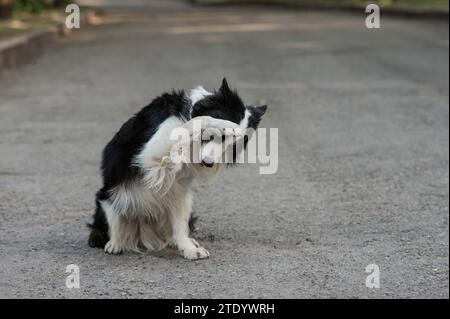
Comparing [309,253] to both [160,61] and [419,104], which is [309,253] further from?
[160,61]

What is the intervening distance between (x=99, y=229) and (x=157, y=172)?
74 cm

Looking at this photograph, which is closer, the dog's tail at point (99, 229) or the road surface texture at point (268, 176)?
the road surface texture at point (268, 176)

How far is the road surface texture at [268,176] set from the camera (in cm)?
510

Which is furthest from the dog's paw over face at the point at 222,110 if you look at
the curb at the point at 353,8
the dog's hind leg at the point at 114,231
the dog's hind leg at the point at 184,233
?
the curb at the point at 353,8

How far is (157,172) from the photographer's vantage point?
196 inches

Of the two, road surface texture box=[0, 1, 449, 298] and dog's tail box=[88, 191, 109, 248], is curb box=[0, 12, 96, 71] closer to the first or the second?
road surface texture box=[0, 1, 449, 298]

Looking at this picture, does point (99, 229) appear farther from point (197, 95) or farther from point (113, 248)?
point (197, 95)

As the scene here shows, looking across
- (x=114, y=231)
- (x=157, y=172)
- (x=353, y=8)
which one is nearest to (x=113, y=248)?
(x=114, y=231)

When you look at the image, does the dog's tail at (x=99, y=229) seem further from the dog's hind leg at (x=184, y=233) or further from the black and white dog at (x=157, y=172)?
the dog's hind leg at (x=184, y=233)

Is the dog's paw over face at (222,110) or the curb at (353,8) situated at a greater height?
the curb at (353,8)

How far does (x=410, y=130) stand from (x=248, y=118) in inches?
204

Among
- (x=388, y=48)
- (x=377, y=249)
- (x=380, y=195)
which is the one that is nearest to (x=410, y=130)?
(x=380, y=195)

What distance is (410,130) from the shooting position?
32.0ft

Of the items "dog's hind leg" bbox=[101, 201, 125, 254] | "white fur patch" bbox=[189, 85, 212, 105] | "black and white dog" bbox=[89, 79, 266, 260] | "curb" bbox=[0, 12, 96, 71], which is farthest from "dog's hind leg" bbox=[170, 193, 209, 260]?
"curb" bbox=[0, 12, 96, 71]
